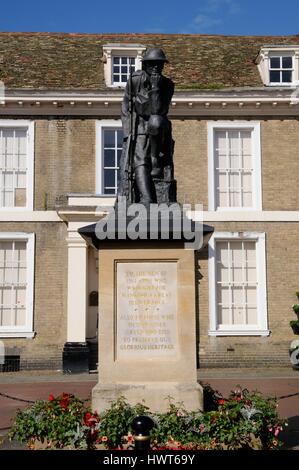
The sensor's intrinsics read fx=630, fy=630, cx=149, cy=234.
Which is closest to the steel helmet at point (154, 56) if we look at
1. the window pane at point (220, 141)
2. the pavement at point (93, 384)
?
the pavement at point (93, 384)

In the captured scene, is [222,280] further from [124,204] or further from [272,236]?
[124,204]

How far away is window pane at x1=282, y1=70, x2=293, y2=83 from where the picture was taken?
20484 mm

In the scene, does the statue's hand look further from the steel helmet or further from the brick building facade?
the brick building facade

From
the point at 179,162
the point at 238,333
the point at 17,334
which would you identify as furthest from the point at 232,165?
the point at 17,334

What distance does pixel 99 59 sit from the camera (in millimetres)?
21297

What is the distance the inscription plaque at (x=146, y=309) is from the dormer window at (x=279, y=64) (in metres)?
14.0

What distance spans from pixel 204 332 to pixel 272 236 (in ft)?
11.6

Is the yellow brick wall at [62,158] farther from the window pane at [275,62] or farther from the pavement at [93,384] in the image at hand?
the window pane at [275,62]

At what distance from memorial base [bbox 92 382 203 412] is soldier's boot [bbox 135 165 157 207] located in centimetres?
228

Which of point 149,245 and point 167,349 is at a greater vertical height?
point 149,245

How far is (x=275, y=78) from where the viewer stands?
2056 cm
